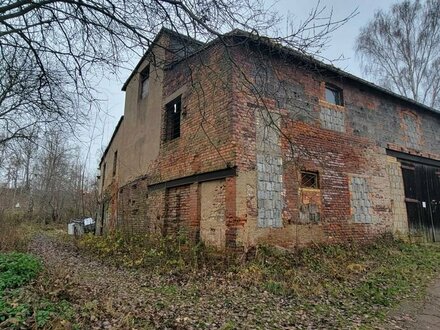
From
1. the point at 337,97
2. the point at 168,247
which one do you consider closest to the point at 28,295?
the point at 168,247

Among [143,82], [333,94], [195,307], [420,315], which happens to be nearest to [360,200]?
[333,94]

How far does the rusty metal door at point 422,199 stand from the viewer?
40.3ft

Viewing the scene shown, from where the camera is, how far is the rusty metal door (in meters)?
12.3

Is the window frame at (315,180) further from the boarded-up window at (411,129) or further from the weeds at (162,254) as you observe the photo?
the boarded-up window at (411,129)

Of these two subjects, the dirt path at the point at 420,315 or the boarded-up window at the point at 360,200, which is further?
the boarded-up window at the point at 360,200

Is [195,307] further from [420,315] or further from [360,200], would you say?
[360,200]

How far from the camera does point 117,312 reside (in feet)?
14.8

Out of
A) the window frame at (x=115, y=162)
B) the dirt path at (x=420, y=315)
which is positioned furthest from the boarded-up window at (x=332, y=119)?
the window frame at (x=115, y=162)

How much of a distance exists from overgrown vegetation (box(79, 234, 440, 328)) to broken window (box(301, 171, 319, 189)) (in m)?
1.81

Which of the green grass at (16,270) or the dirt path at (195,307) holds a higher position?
the green grass at (16,270)

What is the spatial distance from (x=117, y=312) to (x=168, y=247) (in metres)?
4.68

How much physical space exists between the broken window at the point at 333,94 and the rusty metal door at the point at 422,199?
157 inches

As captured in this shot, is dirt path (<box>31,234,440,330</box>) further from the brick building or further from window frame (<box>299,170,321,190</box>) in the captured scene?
window frame (<box>299,170,321,190</box>)

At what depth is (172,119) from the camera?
11633mm
